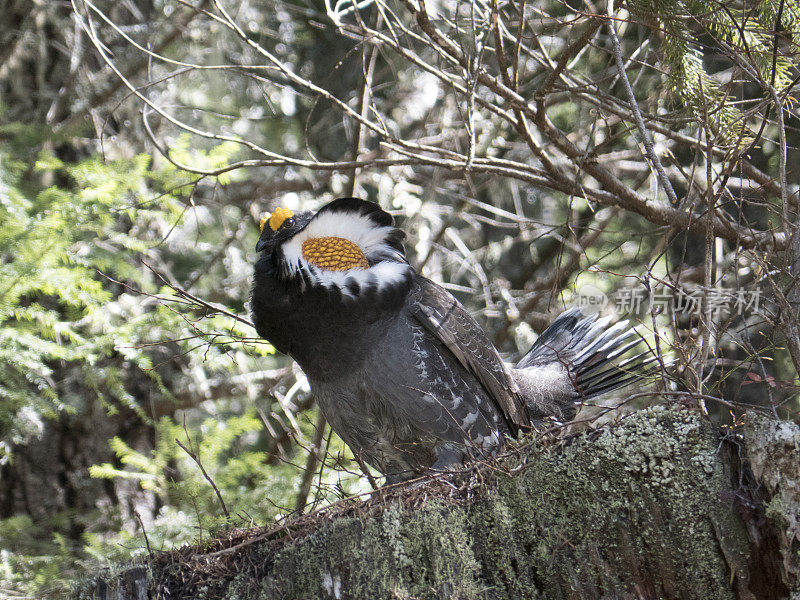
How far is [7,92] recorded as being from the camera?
6.22 m

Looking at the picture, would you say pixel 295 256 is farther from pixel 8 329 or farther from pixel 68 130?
pixel 68 130

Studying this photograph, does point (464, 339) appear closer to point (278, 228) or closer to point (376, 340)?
point (376, 340)

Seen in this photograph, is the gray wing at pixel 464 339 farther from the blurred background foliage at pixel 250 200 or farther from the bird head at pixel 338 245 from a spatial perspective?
the blurred background foliage at pixel 250 200

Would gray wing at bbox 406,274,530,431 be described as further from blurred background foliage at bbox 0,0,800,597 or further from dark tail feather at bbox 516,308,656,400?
dark tail feather at bbox 516,308,656,400

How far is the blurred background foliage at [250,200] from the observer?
3.49 meters

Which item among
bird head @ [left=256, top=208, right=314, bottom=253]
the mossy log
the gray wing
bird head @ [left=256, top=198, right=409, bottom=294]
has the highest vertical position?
bird head @ [left=256, top=208, right=314, bottom=253]

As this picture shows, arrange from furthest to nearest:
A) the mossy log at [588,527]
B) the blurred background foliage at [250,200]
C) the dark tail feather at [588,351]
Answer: the dark tail feather at [588,351] < the blurred background foliage at [250,200] < the mossy log at [588,527]

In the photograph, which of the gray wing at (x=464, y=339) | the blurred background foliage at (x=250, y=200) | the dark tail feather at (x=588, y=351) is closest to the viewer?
the blurred background foliage at (x=250, y=200)

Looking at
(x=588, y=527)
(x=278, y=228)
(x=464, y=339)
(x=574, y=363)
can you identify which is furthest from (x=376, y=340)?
(x=588, y=527)

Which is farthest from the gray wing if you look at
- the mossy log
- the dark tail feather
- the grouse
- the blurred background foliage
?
the mossy log

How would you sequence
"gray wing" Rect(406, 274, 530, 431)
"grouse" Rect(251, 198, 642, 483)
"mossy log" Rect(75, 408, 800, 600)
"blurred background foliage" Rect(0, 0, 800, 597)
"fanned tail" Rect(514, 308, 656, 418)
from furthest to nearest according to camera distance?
"fanned tail" Rect(514, 308, 656, 418)
"gray wing" Rect(406, 274, 530, 431)
"grouse" Rect(251, 198, 642, 483)
"blurred background foliage" Rect(0, 0, 800, 597)
"mossy log" Rect(75, 408, 800, 600)

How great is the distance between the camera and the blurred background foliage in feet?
11.5

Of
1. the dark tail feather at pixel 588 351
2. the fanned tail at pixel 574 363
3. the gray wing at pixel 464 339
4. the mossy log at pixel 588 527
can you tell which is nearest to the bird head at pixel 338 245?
the gray wing at pixel 464 339

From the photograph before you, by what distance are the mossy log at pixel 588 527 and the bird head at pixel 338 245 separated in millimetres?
1575
